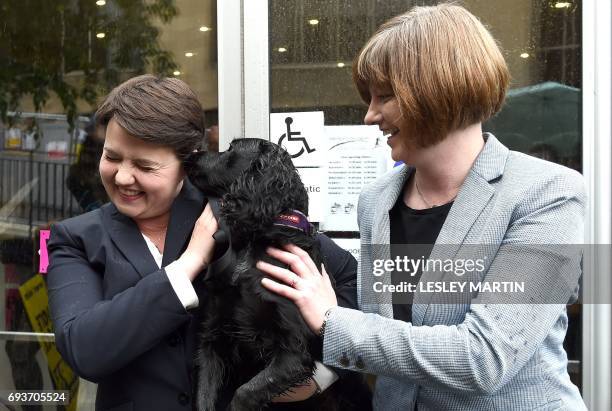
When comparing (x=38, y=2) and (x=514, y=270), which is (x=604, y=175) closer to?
(x=514, y=270)

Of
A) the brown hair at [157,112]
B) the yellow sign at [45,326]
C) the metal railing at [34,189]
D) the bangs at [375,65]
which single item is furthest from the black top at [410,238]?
the yellow sign at [45,326]

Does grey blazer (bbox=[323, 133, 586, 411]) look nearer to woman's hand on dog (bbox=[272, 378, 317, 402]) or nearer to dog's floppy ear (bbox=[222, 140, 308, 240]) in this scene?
woman's hand on dog (bbox=[272, 378, 317, 402])

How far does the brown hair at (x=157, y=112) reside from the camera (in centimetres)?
190

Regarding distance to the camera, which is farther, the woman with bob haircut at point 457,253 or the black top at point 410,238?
the black top at point 410,238

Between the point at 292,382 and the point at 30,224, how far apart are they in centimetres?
258

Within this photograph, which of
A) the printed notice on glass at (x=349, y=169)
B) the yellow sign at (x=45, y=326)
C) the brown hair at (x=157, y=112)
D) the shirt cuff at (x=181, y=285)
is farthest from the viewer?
the yellow sign at (x=45, y=326)

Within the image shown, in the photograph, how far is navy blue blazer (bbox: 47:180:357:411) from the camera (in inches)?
68.7

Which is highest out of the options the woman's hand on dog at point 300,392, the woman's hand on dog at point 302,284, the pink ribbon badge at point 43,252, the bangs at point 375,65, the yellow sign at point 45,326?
the bangs at point 375,65

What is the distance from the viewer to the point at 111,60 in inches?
149

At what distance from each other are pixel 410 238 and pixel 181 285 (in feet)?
2.03

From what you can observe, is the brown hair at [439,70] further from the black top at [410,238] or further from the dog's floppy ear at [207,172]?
the dog's floppy ear at [207,172]

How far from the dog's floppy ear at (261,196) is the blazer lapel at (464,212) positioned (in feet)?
1.69

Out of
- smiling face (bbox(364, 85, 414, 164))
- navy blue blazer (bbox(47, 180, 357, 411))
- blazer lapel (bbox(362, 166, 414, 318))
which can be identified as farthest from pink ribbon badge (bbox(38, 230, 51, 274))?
smiling face (bbox(364, 85, 414, 164))

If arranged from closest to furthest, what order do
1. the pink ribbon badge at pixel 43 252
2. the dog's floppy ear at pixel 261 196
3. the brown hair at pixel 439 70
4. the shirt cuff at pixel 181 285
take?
the brown hair at pixel 439 70 → the shirt cuff at pixel 181 285 → the dog's floppy ear at pixel 261 196 → the pink ribbon badge at pixel 43 252
